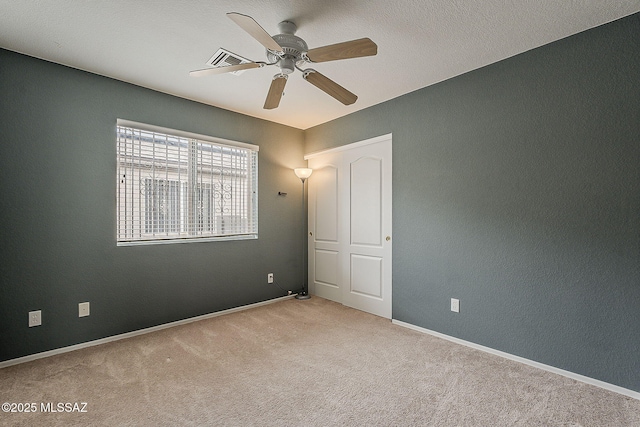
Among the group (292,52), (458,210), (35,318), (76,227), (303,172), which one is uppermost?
(292,52)

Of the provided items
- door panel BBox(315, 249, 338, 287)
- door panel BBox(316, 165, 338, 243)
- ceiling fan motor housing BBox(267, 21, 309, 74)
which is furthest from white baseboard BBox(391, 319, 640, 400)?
ceiling fan motor housing BBox(267, 21, 309, 74)

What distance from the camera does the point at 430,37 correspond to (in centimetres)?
234

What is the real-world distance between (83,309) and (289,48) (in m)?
2.91

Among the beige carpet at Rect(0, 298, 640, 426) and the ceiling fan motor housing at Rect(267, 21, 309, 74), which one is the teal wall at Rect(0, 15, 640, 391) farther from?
the ceiling fan motor housing at Rect(267, 21, 309, 74)

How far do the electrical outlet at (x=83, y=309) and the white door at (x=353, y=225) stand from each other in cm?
271

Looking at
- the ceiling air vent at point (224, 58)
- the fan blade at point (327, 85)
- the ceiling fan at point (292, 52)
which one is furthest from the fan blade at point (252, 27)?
the ceiling air vent at point (224, 58)

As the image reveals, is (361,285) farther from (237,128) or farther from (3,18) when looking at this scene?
(3,18)

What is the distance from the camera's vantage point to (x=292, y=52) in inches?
81.6

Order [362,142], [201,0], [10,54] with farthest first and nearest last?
[362,142], [10,54], [201,0]

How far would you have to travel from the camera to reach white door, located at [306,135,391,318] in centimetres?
371

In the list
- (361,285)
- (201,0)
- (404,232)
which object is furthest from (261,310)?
(201,0)

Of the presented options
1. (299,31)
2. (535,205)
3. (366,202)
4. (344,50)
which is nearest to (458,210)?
(535,205)

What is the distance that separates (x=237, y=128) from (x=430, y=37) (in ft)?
8.32

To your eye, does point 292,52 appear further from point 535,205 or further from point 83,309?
point 83,309
